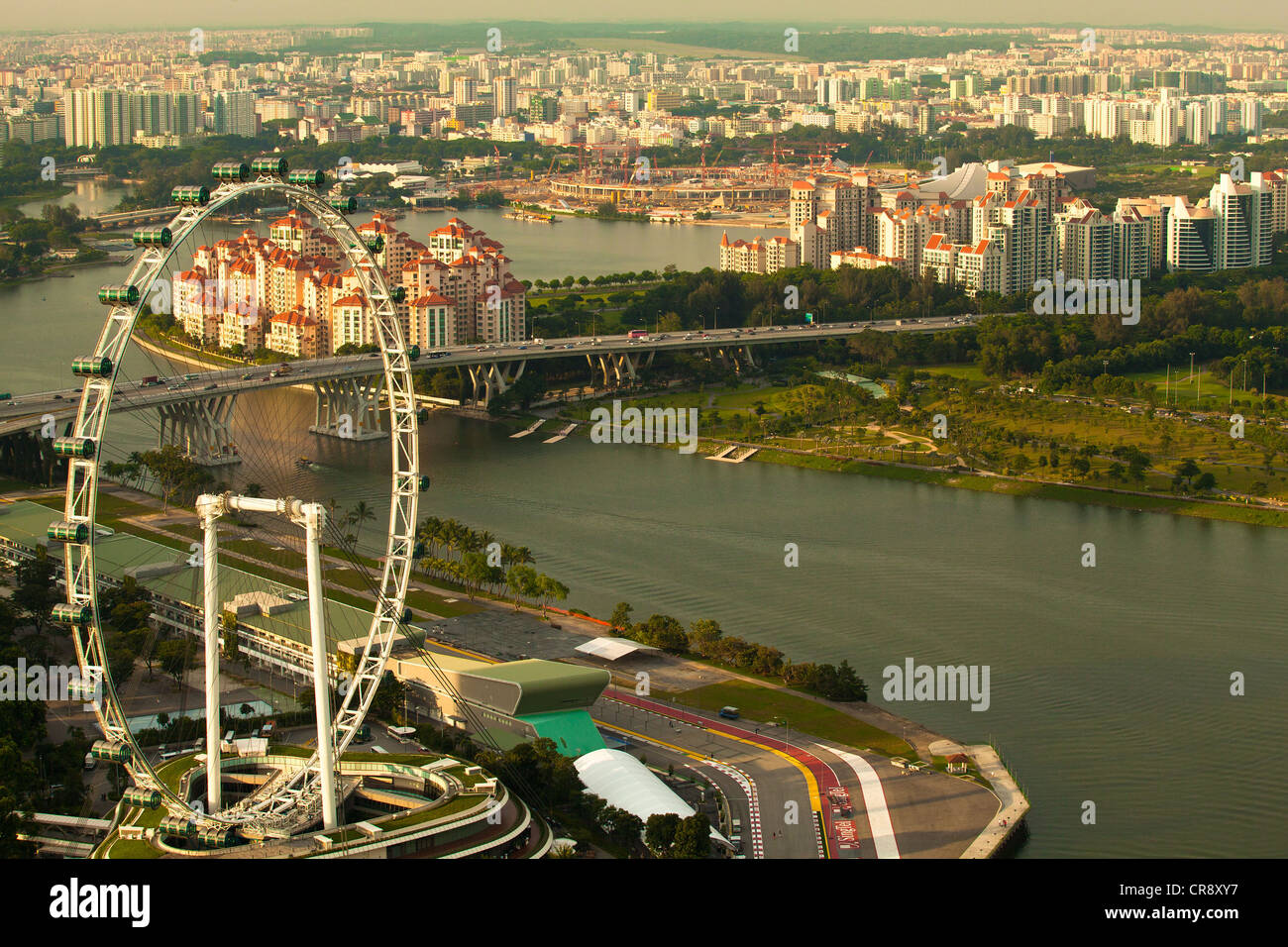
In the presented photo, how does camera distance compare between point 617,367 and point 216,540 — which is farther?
point 617,367

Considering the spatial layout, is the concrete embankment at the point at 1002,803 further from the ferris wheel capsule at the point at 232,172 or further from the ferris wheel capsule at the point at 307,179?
the ferris wheel capsule at the point at 232,172

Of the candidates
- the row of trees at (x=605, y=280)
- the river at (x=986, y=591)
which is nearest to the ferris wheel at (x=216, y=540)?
the river at (x=986, y=591)

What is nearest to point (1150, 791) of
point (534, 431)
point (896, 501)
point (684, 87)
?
point (896, 501)

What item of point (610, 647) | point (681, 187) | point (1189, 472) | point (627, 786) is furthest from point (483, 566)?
point (681, 187)

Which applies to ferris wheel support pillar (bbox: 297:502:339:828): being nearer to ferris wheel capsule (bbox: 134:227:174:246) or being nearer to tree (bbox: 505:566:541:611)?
ferris wheel capsule (bbox: 134:227:174:246)

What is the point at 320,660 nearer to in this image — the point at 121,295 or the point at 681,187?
the point at 121,295

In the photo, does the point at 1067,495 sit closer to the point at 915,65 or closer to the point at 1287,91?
the point at 1287,91

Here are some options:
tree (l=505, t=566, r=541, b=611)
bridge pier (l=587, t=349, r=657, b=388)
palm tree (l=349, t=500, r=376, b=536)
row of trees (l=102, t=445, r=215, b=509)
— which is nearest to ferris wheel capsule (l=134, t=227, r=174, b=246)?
tree (l=505, t=566, r=541, b=611)
